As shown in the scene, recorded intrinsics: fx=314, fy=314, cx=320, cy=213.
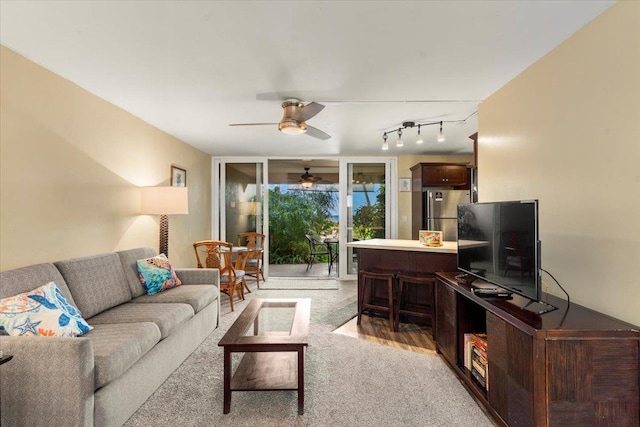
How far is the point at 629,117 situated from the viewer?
1.60m

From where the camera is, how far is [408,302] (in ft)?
12.0

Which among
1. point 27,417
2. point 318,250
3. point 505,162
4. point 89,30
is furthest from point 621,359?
point 318,250

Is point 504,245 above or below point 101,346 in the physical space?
above

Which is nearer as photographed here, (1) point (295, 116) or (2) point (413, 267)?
(1) point (295, 116)

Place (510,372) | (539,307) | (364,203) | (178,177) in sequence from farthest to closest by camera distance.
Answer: (364,203) → (178,177) → (539,307) → (510,372)

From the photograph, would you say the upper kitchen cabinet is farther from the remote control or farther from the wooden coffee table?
the wooden coffee table

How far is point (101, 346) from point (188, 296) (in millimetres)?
1107

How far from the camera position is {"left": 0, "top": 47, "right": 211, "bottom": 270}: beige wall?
221 centimetres

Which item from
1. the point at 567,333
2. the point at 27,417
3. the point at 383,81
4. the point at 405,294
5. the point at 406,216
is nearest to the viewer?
the point at 567,333

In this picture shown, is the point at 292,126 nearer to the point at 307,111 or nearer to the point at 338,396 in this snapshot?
the point at 307,111

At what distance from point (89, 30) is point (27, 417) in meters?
2.17

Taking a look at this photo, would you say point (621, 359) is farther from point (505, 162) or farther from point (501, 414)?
point (505, 162)

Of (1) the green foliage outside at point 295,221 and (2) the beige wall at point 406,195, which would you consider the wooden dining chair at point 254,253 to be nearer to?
(1) the green foliage outside at point 295,221

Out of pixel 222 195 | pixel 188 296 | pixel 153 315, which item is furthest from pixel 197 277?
pixel 222 195
